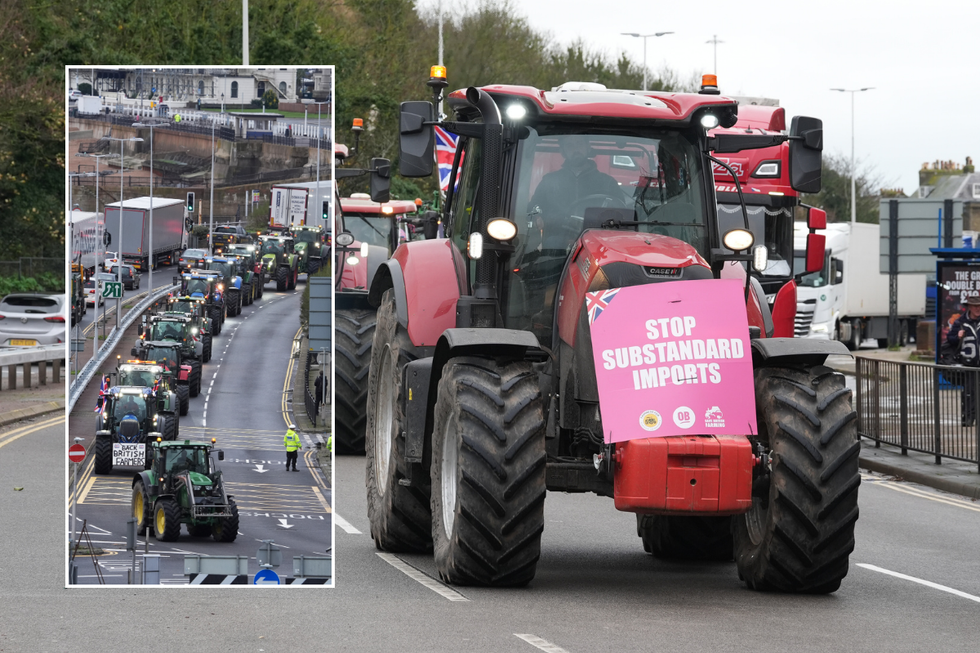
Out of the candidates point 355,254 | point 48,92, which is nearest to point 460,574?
point 355,254

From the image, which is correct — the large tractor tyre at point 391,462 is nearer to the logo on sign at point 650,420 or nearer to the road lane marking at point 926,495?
the logo on sign at point 650,420

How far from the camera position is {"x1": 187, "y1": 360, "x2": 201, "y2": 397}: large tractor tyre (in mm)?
8156

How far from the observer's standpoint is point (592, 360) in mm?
9297

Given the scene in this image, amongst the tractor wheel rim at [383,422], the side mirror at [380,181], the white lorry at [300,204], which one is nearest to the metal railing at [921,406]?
the side mirror at [380,181]

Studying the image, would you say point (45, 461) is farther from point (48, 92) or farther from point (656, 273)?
point (48, 92)

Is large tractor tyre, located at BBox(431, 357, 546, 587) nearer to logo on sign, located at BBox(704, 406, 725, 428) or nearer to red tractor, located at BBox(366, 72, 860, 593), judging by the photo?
red tractor, located at BBox(366, 72, 860, 593)

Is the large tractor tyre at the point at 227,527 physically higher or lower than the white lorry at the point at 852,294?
lower

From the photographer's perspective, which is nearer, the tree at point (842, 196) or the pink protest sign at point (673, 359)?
the pink protest sign at point (673, 359)

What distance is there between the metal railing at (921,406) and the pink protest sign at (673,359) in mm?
9221

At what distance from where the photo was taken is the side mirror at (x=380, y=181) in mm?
13719

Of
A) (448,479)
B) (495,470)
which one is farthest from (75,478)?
(448,479)

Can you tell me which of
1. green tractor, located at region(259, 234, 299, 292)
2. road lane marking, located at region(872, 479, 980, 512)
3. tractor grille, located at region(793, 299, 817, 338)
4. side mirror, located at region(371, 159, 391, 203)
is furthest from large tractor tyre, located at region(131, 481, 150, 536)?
tractor grille, located at region(793, 299, 817, 338)

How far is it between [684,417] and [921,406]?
460 inches

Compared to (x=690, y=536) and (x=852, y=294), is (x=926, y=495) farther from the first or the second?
(x=852, y=294)
